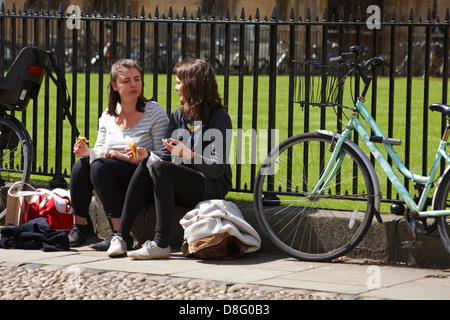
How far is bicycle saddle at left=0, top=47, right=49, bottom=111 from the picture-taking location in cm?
634

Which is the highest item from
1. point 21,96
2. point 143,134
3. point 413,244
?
point 21,96

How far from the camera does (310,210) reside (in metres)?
5.50

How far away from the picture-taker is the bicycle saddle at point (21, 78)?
20.8 ft

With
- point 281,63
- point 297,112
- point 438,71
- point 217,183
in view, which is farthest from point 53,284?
point 281,63

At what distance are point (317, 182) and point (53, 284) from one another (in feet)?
5.94

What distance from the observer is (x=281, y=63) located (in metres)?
22.4

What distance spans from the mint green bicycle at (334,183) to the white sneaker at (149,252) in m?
0.69

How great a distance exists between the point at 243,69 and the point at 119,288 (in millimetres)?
2140

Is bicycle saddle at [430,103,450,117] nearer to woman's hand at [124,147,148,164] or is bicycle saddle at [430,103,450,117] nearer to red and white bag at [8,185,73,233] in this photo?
woman's hand at [124,147,148,164]

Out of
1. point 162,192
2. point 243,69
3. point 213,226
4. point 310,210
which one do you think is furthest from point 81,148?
point 310,210

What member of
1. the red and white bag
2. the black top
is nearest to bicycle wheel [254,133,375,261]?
the black top

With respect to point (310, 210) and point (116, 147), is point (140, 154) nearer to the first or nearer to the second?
point (116, 147)

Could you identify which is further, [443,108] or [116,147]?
[116,147]

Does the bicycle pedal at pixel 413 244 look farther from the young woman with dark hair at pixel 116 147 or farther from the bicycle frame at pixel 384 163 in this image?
the young woman with dark hair at pixel 116 147
